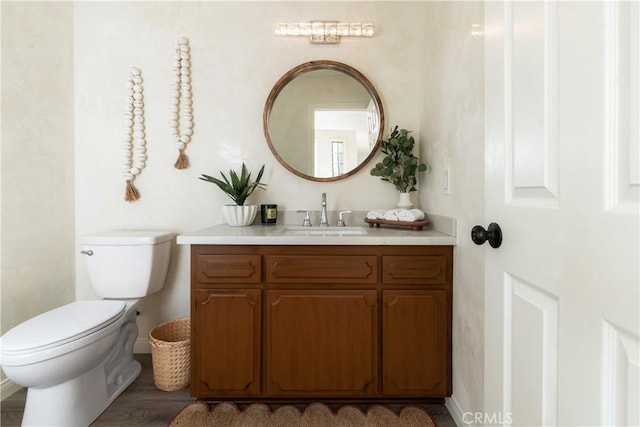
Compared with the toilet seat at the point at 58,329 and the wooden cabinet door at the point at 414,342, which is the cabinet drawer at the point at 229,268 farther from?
the wooden cabinet door at the point at 414,342

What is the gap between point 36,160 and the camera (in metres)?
1.82

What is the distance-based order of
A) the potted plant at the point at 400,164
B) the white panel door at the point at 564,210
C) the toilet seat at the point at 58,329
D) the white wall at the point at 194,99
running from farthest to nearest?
the white wall at the point at 194,99, the potted plant at the point at 400,164, the toilet seat at the point at 58,329, the white panel door at the point at 564,210

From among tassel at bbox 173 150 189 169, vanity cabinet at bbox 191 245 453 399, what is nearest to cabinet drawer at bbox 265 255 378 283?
vanity cabinet at bbox 191 245 453 399

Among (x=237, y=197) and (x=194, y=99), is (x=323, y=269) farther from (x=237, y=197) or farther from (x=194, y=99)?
(x=194, y=99)

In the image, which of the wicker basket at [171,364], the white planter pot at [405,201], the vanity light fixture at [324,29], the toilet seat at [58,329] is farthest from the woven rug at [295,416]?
the vanity light fixture at [324,29]

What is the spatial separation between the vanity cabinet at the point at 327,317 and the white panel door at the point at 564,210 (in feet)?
2.17

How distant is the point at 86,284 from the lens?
2.10 meters

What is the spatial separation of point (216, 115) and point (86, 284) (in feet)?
4.64

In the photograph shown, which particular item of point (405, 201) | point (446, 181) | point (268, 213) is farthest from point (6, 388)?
point (446, 181)

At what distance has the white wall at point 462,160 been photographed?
126 centimetres

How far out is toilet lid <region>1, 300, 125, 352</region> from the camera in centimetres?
122

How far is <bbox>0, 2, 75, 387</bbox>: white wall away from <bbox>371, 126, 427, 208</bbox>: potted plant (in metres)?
1.95

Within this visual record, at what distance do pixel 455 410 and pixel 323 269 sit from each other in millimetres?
890

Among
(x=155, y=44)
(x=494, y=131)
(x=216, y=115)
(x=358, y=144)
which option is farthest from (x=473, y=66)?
(x=155, y=44)
